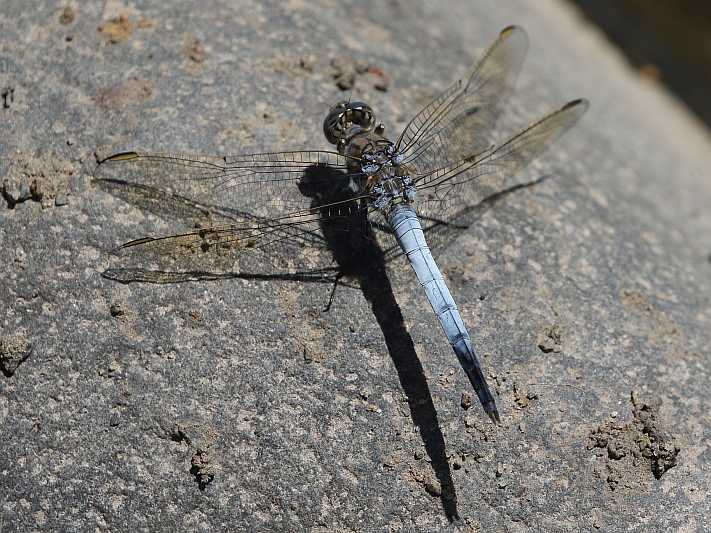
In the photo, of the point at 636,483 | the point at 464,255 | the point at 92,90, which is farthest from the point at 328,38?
the point at 636,483

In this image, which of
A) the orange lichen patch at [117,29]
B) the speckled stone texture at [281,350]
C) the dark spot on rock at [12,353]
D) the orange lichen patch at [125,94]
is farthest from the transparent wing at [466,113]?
the dark spot on rock at [12,353]

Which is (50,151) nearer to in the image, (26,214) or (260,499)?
(26,214)

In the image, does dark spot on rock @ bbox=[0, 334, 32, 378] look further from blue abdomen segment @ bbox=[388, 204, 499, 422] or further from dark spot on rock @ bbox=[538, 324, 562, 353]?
dark spot on rock @ bbox=[538, 324, 562, 353]

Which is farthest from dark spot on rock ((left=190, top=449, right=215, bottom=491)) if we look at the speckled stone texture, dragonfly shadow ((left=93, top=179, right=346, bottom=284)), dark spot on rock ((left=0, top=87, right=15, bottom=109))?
dark spot on rock ((left=0, top=87, right=15, bottom=109))

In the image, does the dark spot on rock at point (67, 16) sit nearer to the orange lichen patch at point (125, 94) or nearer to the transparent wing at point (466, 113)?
the orange lichen patch at point (125, 94)

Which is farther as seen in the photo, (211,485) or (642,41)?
(642,41)

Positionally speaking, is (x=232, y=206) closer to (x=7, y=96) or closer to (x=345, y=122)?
(x=345, y=122)
